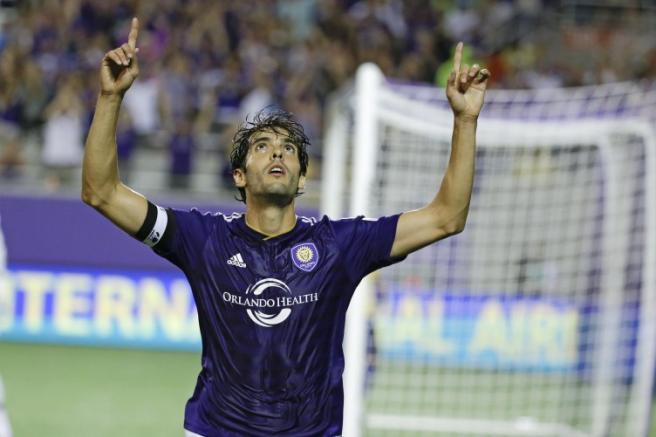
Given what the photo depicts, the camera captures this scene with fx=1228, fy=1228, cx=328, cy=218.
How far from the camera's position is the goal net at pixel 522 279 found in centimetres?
1014

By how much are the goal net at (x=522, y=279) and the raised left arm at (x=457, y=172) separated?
453cm

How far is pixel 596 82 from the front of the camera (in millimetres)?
19141

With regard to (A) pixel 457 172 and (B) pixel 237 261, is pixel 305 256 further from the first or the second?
(A) pixel 457 172

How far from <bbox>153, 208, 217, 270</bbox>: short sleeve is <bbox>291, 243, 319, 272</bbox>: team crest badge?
39 cm

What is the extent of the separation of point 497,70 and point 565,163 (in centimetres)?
841

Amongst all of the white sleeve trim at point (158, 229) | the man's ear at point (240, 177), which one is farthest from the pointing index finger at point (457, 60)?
the white sleeve trim at point (158, 229)

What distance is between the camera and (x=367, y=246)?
5.21 meters

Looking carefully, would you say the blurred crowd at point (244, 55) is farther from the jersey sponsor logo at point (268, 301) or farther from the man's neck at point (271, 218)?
the jersey sponsor logo at point (268, 301)

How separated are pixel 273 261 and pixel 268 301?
18 cm

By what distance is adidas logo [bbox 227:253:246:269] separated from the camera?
16.7 feet

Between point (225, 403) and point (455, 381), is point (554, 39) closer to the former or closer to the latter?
point (455, 381)

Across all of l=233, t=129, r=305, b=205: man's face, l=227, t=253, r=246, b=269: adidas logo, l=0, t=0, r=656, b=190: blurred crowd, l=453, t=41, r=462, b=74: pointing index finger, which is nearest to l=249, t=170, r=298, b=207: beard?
l=233, t=129, r=305, b=205: man's face

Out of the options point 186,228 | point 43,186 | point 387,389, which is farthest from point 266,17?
point 186,228

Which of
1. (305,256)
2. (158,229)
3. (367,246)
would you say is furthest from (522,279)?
(158,229)
